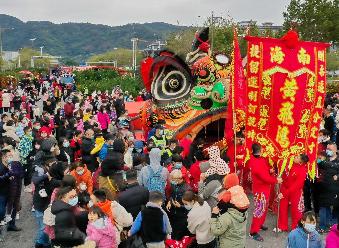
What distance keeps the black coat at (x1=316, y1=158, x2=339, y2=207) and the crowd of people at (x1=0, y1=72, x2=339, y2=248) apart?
2 centimetres

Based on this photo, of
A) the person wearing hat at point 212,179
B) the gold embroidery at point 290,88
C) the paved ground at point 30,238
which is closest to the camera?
the person wearing hat at point 212,179

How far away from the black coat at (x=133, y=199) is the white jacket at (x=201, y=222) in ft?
1.95

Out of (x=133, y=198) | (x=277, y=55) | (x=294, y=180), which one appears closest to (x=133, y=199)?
(x=133, y=198)

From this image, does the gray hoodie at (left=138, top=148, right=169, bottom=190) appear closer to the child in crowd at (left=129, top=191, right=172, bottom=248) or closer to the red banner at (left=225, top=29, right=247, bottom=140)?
the child in crowd at (left=129, top=191, right=172, bottom=248)

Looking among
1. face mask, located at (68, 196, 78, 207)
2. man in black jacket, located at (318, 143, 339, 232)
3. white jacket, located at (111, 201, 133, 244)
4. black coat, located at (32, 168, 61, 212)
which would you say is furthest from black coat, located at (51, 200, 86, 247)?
man in black jacket, located at (318, 143, 339, 232)

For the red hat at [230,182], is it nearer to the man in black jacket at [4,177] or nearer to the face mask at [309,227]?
the face mask at [309,227]

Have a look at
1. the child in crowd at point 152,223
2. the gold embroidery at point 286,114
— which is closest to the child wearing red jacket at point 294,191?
the gold embroidery at point 286,114

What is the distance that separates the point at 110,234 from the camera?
519 centimetres

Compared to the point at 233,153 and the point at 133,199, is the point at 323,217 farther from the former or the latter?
the point at 133,199

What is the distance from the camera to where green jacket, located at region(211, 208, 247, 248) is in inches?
221

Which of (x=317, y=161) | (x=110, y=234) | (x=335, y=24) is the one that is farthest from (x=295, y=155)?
(x=335, y=24)

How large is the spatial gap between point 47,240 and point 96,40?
19457 centimetres

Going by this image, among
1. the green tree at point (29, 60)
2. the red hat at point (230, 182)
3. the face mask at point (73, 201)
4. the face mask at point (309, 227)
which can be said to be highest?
the green tree at point (29, 60)

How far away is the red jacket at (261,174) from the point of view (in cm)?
778
